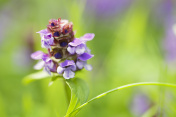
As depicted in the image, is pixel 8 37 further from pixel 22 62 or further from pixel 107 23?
pixel 107 23

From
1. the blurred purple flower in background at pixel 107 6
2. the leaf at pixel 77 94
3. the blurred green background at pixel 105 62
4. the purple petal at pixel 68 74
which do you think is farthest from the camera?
the blurred purple flower in background at pixel 107 6

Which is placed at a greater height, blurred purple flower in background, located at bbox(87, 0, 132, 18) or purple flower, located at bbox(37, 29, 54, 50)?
blurred purple flower in background, located at bbox(87, 0, 132, 18)

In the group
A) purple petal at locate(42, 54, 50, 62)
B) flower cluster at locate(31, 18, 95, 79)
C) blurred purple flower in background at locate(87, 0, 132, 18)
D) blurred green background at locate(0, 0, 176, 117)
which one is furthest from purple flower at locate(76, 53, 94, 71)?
blurred purple flower in background at locate(87, 0, 132, 18)

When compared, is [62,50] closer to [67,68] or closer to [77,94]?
[67,68]

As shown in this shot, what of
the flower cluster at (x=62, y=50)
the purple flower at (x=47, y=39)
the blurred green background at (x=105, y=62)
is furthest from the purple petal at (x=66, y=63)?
the blurred green background at (x=105, y=62)

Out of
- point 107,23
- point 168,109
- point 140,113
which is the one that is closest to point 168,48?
point 140,113

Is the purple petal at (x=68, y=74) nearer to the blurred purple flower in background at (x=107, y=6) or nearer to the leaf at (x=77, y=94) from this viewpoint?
the leaf at (x=77, y=94)

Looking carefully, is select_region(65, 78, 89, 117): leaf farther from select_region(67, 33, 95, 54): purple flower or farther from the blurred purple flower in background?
the blurred purple flower in background
